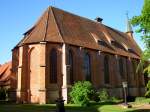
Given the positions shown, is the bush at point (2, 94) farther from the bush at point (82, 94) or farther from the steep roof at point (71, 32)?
the bush at point (82, 94)

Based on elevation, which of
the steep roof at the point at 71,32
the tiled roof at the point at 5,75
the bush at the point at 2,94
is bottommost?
the bush at the point at 2,94

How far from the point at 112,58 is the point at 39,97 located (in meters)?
16.7

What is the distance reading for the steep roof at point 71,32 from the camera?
36.7m

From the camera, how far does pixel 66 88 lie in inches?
1346

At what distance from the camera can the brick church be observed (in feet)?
114

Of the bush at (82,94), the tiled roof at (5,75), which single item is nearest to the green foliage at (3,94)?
the tiled roof at (5,75)

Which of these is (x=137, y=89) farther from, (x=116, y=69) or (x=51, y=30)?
(x=51, y=30)

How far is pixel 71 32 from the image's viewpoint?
40094mm

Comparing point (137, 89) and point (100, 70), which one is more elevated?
point (100, 70)

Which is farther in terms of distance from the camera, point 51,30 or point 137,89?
point 137,89

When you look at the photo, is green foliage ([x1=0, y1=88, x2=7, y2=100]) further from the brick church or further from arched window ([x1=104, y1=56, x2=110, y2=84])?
arched window ([x1=104, y1=56, x2=110, y2=84])

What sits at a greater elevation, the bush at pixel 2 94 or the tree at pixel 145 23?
the tree at pixel 145 23

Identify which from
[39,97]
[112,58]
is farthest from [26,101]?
[112,58]

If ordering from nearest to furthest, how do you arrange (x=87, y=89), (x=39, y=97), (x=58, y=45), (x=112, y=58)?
1. (x=87, y=89)
2. (x=39, y=97)
3. (x=58, y=45)
4. (x=112, y=58)
